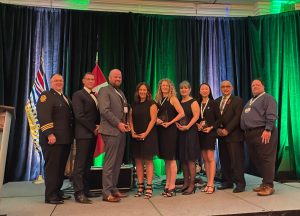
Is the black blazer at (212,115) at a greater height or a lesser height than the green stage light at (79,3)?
lesser

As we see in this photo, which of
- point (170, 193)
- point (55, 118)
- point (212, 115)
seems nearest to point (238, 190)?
point (170, 193)

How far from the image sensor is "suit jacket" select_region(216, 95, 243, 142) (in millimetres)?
4039

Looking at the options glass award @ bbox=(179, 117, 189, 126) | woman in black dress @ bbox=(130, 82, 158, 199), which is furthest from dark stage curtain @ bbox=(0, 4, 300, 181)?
glass award @ bbox=(179, 117, 189, 126)

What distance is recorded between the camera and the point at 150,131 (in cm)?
369

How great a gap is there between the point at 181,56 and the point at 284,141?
237 centimetres

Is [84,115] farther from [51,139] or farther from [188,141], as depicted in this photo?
[188,141]

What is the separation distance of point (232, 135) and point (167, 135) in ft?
3.00

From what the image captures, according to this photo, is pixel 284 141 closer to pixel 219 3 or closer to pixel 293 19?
pixel 293 19

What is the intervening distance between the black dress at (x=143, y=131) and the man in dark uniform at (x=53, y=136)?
0.77 meters

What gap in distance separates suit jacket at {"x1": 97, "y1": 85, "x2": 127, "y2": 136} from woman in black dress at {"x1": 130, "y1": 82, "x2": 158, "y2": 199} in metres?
0.24

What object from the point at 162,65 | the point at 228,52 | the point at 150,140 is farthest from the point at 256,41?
the point at 150,140

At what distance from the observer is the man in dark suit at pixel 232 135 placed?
13.1ft

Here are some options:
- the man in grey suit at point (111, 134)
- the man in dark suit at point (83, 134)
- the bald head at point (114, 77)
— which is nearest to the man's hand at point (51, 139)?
the man in dark suit at point (83, 134)

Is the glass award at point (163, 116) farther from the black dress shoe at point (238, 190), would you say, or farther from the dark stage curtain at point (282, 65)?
the dark stage curtain at point (282, 65)
